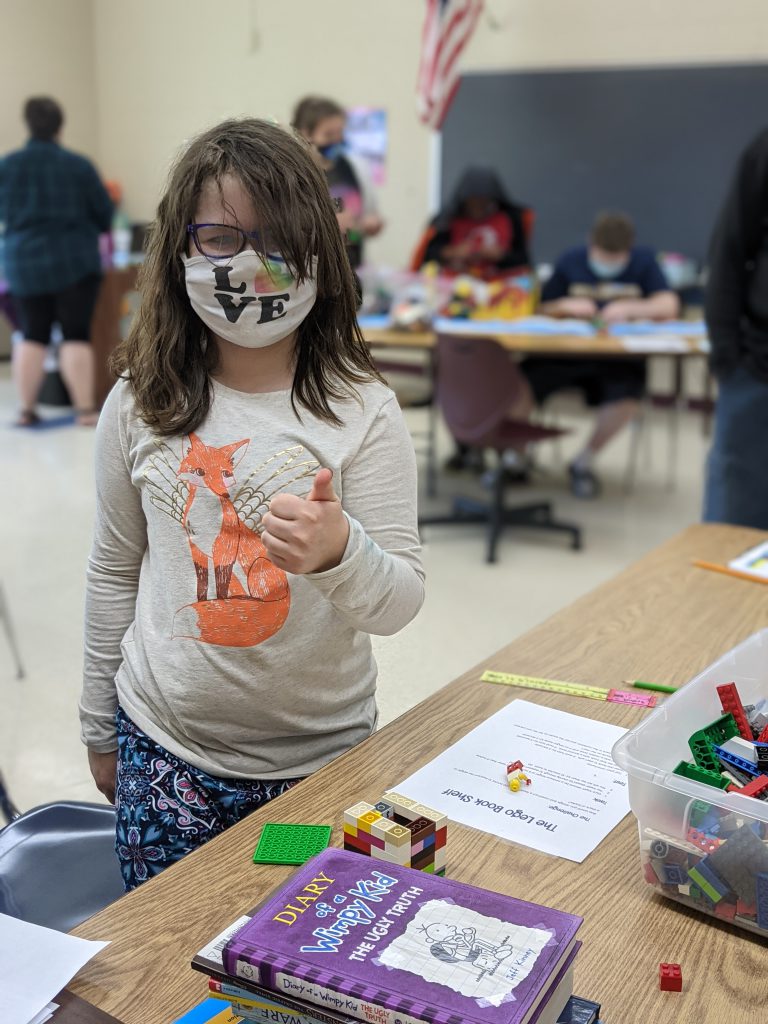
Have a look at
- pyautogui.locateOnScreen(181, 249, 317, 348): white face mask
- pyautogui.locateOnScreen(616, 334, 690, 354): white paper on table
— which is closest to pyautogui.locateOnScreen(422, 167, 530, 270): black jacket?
pyautogui.locateOnScreen(616, 334, 690, 354): white paper on table

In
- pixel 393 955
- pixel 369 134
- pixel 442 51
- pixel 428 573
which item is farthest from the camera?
pixel 369 134

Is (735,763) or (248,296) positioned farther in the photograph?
(248,296)

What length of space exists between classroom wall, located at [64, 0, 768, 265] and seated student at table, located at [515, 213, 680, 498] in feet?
4.91

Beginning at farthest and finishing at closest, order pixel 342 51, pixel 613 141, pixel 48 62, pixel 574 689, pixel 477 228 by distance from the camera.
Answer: pixel 613 141, pixel 342 51, pixel 477 228, pixel 48 62, pixel 574 689

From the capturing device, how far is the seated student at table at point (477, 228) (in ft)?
15.9

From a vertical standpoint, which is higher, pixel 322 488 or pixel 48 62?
pixel 48 62

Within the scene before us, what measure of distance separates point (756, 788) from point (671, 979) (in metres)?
0.18

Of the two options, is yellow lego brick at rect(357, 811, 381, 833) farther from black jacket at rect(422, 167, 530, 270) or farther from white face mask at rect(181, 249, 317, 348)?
black jacket at rect(422, 167, 530, 270)

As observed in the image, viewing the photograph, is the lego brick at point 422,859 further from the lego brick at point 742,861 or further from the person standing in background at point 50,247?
the person standing in background at point 50,247

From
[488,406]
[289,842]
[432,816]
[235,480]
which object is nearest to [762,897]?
[432,816]

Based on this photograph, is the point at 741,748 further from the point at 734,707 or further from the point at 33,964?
the point at 33,964

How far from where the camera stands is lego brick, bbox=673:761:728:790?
0.86m

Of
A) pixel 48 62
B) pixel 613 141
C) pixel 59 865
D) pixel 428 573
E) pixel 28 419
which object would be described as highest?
pixel 48 62

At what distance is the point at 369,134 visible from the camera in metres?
6.74
